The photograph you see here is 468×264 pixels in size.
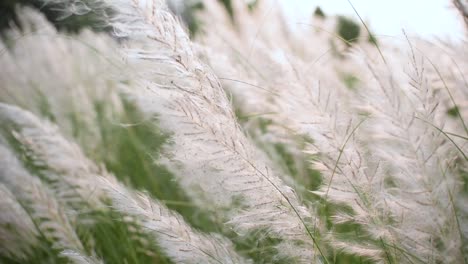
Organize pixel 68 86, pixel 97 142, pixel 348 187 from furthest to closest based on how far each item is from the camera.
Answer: pixel 68 86, pixel 97 142, pixel 348 187

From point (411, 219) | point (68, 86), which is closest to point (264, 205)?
point (411, 219)

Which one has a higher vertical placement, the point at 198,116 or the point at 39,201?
the point at 198,116

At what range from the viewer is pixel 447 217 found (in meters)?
1.22

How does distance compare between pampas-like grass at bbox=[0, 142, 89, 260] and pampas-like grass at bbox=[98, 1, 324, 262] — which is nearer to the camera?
pampas-like grass at bbox=[98, 1, 324, 262]

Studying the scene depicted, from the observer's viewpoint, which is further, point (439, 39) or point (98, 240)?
point (98, 240)

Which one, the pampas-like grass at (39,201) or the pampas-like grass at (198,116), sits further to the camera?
the pampas-like grass at (39,201)

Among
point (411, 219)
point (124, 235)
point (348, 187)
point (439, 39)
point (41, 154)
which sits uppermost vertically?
point (439, 39)

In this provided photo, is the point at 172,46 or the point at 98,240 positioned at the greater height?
the point at 172,46

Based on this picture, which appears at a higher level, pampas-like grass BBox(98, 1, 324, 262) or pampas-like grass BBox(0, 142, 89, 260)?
pampas-like grass BBox(98, 1, 324, 262)

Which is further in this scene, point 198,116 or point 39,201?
point 39,201

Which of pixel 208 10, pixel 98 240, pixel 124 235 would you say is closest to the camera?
pixel 124 235

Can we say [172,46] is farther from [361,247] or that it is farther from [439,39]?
[439,39]

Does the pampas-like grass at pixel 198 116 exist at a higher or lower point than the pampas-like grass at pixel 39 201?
higher

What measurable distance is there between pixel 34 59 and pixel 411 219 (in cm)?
324
